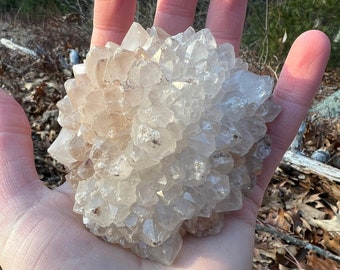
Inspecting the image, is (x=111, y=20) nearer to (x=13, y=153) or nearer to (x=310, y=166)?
(x=13, y=153)

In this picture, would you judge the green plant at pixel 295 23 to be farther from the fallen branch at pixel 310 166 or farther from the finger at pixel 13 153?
the finger at pixel 13 153

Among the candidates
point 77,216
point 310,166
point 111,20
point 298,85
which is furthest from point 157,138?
point 310,166

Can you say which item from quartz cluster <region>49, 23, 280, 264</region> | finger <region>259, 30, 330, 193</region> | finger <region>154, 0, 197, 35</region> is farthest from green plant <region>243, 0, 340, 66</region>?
quartz cluster <region>49, 23, 280, 264</region>

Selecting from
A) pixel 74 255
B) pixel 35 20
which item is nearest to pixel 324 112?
pixel 74 255

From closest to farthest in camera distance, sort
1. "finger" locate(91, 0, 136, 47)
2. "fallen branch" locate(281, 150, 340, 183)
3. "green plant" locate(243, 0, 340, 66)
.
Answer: "finger" locate(91, 0, 136, 47), "fallen branch" locate(281, 150, 340, 183), "green plant" locate(243, 0, 340, 66)

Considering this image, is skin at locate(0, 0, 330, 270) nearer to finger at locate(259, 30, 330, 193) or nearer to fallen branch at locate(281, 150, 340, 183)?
finger at locate(259, 30, 330, 193)

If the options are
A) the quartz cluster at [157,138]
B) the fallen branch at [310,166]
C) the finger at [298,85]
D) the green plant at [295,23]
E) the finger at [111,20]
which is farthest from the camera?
the green plant at [295,23]

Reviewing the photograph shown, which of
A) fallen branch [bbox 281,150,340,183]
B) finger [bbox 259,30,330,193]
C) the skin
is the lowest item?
fallen branch [bbox 281,150,340,183]

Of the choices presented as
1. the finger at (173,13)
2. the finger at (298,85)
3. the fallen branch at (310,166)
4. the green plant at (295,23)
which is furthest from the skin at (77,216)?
the green plant at (295,23)
